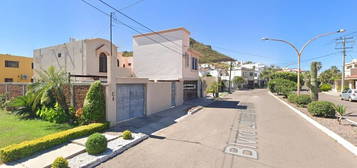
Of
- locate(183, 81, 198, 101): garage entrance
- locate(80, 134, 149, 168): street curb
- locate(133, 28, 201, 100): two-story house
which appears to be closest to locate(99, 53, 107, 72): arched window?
locate(133, 28, 201, 100): two-story house

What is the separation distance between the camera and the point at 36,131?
704cm

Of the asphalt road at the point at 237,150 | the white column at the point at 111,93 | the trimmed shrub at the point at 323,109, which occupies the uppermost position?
the white column at the point at 111,93

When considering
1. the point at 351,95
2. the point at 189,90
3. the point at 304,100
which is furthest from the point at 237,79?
the point at 304,100

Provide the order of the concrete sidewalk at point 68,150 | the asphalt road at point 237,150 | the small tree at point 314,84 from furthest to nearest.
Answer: the small tree at point 314,84 → the asphalt road at point 237,150 → the concrete sidewalk at point 68,150

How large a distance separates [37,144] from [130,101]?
5000mm

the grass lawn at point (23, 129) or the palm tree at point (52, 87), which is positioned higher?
the palm tree at point (52, 87)

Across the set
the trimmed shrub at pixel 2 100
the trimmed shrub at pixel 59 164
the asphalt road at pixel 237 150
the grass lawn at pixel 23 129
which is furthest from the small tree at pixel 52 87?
the trimmed shrub at pixel 2 100

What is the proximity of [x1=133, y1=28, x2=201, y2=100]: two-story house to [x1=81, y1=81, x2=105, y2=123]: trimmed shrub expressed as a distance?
30.7 feet

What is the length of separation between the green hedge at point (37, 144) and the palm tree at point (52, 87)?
2.60m

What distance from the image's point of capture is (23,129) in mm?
7297

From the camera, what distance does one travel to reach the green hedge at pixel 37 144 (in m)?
4.69

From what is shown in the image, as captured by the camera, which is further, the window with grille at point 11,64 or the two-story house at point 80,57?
the window with grille at point 11,64

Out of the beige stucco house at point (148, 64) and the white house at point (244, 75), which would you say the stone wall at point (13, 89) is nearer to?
the beige stucco house at point (148, 64)

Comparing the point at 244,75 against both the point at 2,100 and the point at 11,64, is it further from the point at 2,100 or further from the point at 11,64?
the point at 11,64
